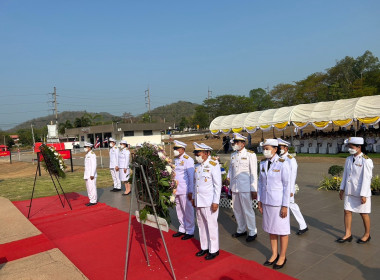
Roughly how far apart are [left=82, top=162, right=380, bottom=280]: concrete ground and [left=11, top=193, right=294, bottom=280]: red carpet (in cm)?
41

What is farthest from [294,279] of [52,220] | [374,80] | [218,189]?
[374,80]

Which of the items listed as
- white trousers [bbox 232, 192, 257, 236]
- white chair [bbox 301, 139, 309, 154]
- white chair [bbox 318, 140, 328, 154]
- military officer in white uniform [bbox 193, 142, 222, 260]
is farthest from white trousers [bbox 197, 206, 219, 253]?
white chair [bbox 301, 139, 309, 154]

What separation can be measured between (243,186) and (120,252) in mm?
2517

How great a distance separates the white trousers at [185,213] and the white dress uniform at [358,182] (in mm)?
2760

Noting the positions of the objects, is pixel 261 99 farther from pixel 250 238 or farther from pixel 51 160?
pixel 250 238

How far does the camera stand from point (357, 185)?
4.68 m

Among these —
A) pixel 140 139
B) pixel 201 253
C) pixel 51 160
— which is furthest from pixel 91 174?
pixel 140 139

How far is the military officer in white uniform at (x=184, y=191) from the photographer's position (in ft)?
18.0

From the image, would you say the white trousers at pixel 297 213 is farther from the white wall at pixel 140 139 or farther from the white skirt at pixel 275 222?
the white wall at pixel 140 139

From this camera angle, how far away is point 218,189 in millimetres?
4566

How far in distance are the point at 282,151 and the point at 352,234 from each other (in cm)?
197

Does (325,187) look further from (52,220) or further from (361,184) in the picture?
(52,220)

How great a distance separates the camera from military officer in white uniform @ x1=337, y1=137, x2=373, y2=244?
459 centimetres

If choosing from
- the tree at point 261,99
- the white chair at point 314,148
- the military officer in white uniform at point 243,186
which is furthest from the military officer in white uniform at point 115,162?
the tree at point 261,99
